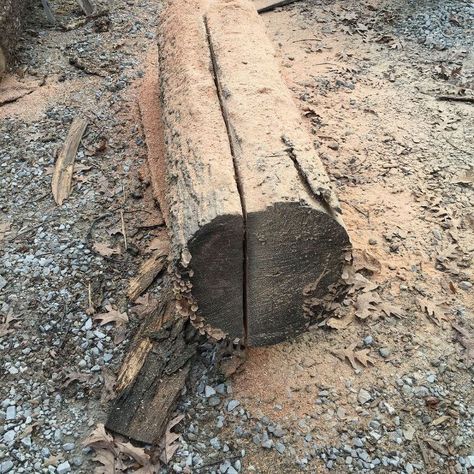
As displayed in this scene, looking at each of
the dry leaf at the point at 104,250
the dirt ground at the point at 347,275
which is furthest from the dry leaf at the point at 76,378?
the dry leaf at the point at 104,250

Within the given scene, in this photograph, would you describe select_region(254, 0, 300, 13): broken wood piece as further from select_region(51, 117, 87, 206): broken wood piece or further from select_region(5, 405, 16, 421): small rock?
select_region(5, 405, 16, 421): small rock

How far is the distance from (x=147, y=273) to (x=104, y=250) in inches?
16.0

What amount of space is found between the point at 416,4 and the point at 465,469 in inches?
233

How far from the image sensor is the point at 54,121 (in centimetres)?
500

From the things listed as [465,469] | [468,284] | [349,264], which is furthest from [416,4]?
[465,469]

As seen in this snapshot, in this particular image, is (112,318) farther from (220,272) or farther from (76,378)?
(220,272)

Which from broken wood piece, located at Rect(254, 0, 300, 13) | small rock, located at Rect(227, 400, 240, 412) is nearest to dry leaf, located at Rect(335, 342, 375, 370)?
small rock, located at Rect(227, 400, 240, 412)

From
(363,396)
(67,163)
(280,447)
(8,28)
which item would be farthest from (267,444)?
(8,28)

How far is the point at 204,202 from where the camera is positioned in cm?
247

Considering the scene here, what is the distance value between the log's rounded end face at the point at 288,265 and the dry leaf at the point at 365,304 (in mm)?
596

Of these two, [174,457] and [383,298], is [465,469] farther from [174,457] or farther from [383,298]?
[174,457]

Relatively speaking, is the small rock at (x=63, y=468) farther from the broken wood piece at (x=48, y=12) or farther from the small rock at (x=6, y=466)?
the broken wood piece at (x=48, y=12)

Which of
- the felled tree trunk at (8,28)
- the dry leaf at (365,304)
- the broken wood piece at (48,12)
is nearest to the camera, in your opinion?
the dry leaf at (365,304)

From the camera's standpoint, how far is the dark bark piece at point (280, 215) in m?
2.43
